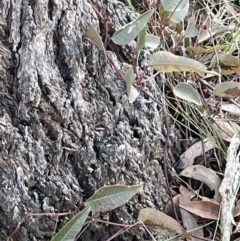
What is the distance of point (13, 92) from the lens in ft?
2.95

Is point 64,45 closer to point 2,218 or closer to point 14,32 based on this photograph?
point 14,32

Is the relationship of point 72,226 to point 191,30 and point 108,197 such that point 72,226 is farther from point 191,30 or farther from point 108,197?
point 191,30

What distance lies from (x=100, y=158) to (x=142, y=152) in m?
0.11

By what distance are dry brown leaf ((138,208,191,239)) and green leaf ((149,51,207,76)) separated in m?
0.28

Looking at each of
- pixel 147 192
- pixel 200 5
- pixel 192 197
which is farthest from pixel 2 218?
pixel 200 5

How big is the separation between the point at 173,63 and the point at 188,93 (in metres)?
0.10

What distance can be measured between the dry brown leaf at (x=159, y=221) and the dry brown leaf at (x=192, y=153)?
183 mm

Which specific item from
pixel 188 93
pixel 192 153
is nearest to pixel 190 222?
pixel 192 153

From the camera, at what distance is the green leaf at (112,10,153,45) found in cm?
96

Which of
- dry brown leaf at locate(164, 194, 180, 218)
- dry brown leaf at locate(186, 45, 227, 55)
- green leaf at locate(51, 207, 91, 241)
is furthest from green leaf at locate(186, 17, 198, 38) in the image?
green leaf at locate(51, 207, 91, 241)

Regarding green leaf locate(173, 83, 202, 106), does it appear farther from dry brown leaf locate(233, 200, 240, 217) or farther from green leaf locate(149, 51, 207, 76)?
dry brown leaf locate(233, 200, 240, 217)

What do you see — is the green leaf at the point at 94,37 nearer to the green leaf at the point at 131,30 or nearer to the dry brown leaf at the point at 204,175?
the green leaf at the point at 131,30

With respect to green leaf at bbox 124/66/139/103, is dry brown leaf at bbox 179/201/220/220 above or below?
below

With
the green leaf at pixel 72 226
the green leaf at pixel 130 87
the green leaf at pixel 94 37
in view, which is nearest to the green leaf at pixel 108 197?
the green leaf at pixel 72 226
